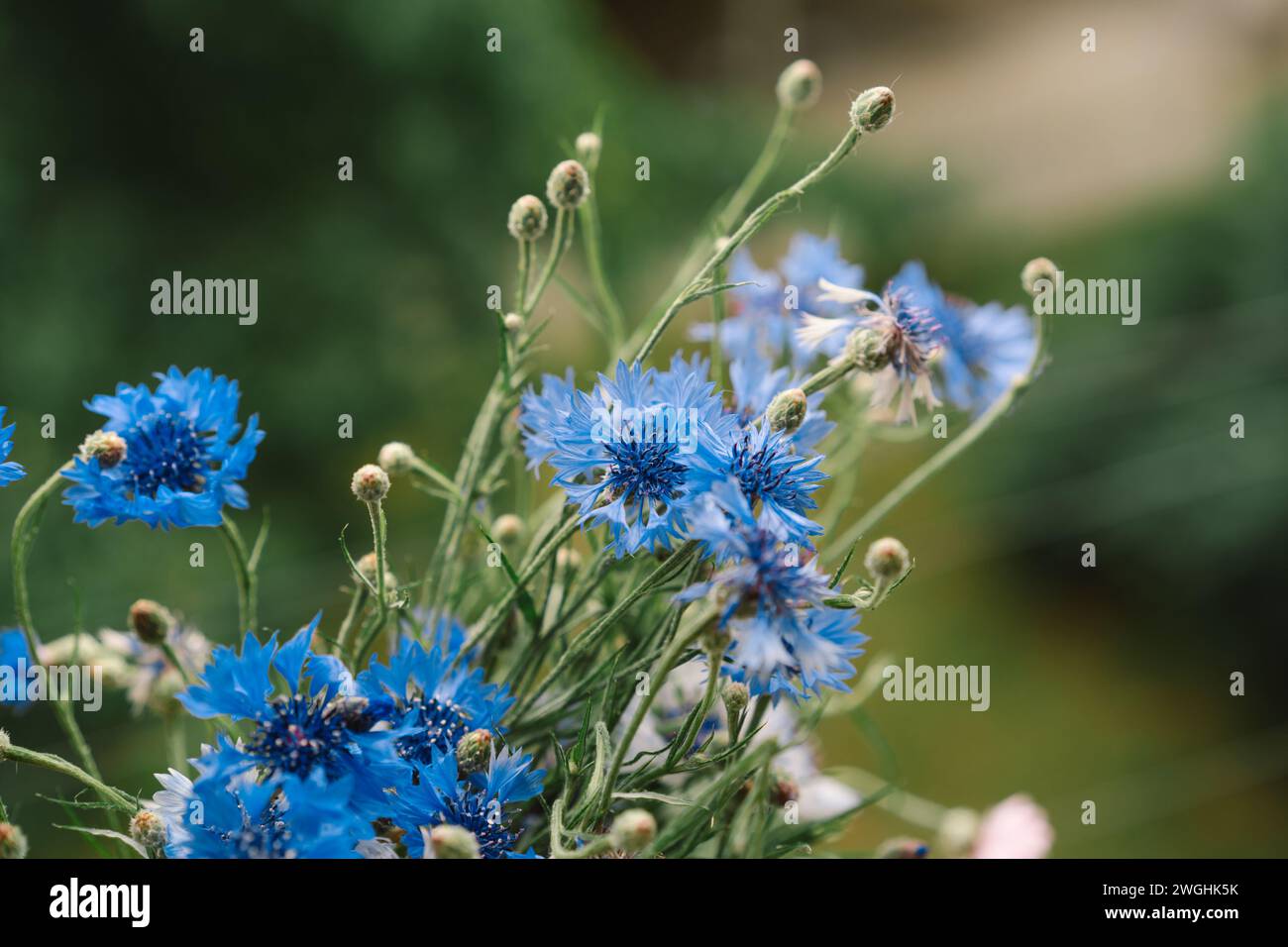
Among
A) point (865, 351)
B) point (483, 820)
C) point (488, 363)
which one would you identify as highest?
point (488, 363)

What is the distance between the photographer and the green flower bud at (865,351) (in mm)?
281

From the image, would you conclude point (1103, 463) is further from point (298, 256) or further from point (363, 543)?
point (298, 256)

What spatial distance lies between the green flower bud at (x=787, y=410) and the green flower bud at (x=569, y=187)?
0.09m

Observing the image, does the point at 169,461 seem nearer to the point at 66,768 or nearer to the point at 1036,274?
the point at 66,768

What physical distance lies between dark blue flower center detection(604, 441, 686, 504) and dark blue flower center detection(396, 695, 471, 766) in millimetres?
61

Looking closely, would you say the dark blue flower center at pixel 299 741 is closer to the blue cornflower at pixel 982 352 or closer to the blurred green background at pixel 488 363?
the blue cornflower at pixel 982 352

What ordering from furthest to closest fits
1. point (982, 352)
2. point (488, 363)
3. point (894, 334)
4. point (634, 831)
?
point (488, 363)
point (982, 352)
point (894, 334)
point (634, 831)

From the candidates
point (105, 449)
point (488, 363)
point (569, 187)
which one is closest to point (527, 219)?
point (569, 187)

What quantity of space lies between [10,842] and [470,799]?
0.09m

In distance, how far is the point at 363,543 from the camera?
5.13 ft

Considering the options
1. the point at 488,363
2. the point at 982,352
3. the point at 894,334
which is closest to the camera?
the point at 894,334

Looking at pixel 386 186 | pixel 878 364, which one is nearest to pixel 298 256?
pixel 386 186

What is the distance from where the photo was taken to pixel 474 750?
0.76 feet

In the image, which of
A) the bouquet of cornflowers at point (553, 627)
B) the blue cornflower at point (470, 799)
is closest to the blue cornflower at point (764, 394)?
the bouquet of cornflowers at point (553, 627)
